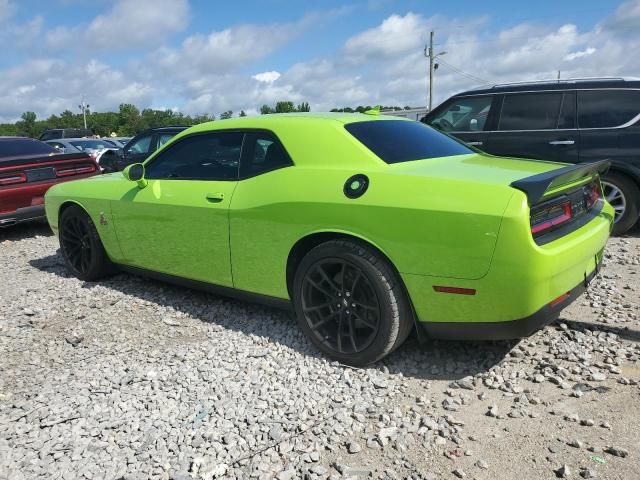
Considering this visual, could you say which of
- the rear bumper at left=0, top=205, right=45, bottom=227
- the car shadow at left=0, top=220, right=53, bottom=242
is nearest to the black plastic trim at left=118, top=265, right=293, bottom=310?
the rear bumper at left=0, top=205, right=45, bottom=227

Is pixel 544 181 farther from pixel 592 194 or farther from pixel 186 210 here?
pixel 186 210

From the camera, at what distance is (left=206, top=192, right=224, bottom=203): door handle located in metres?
3.65

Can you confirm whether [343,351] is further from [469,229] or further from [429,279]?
[469,229]

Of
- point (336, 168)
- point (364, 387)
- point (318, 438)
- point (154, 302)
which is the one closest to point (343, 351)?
point (364, 387)

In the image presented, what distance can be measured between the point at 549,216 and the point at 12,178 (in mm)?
6837

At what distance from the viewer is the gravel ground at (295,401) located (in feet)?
7.86

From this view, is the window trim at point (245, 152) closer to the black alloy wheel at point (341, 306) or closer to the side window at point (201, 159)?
the side window at point (201, 159)

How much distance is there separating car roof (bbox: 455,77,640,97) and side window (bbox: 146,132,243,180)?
411cm

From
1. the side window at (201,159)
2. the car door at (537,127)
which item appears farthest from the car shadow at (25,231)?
the car door at (537,127)

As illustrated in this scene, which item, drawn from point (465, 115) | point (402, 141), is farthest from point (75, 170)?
point (402, 141)

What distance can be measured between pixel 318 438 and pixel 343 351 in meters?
0.70

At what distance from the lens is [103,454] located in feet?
8.31

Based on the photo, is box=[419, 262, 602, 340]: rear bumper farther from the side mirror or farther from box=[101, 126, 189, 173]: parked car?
box=[101, 126, 189, 173]: parked car

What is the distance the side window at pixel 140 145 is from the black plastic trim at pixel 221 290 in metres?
6.51
